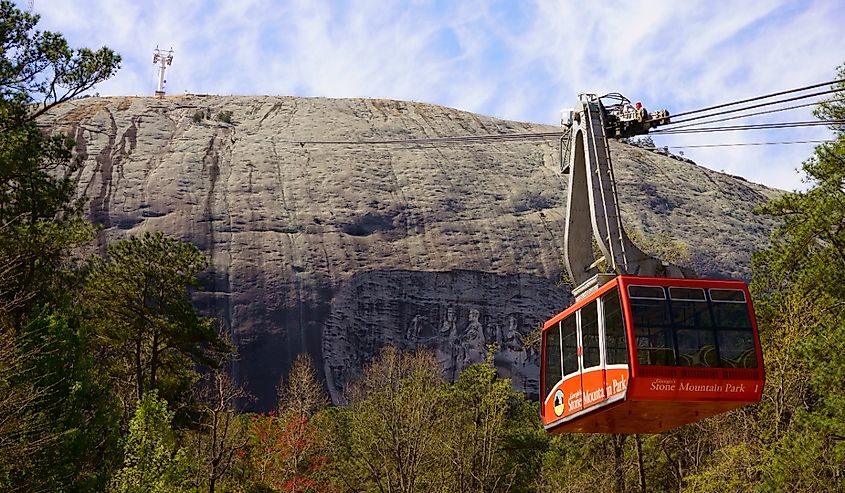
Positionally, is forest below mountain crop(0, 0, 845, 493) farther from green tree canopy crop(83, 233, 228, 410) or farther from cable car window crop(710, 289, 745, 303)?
cable car window crop(710, 289, 745, 303)

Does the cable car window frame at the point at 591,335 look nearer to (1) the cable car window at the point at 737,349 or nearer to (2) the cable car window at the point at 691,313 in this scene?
(2) the cable car window at the point at 691,313

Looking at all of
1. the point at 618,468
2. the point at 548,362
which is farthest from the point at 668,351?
the point at 618,468

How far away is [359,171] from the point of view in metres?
58.5

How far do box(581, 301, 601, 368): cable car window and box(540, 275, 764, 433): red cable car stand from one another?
0.02 m

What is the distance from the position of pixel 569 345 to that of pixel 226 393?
15.4 meters

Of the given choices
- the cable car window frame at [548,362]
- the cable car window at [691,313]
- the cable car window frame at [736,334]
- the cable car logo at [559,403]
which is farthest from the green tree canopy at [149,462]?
the cable car window frame at [736,334]

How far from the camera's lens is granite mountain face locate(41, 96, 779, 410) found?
164ft

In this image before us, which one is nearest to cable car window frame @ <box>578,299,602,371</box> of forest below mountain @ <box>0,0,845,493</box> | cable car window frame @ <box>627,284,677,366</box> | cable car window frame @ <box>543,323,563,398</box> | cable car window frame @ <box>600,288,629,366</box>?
cable car window frame @ <box>600,288,629,366</box>

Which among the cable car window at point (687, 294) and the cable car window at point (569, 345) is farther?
the cable car window at point (569, 345)

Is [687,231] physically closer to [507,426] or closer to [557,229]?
[557,229]

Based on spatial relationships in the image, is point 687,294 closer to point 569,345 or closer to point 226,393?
point 569,345

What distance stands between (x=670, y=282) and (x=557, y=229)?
43449 mm

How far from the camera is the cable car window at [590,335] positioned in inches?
544

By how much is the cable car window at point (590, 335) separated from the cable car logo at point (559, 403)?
1084 millimetres
